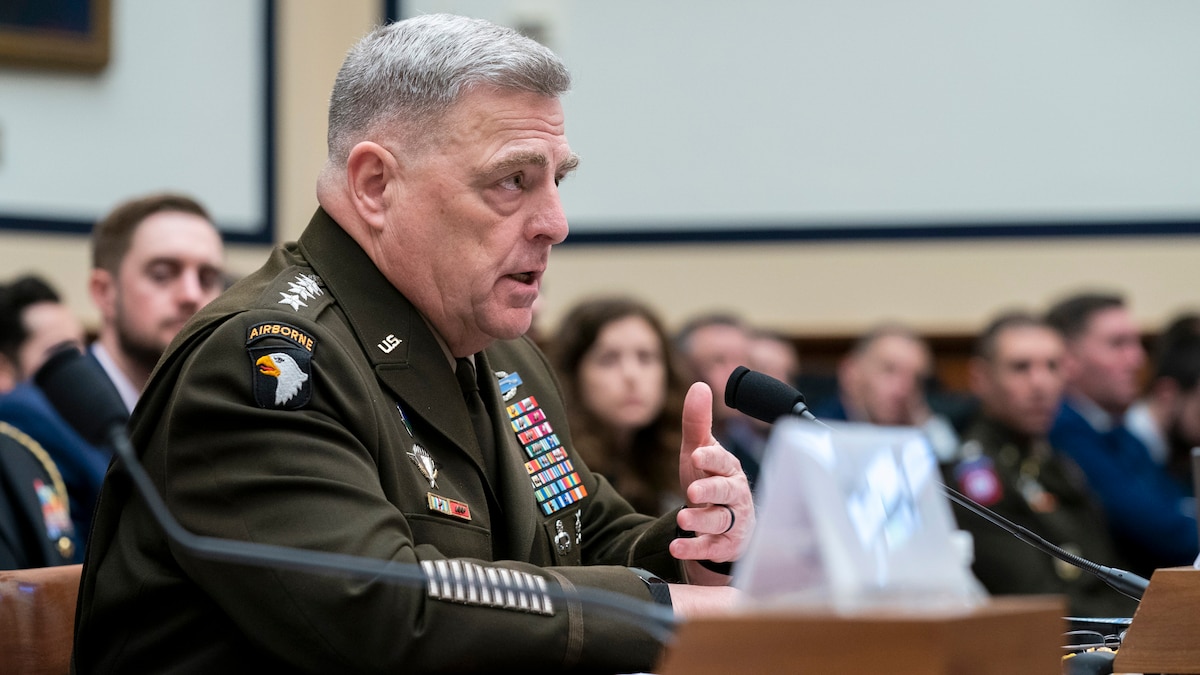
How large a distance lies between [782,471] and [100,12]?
5247 mm

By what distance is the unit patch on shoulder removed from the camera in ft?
4.83

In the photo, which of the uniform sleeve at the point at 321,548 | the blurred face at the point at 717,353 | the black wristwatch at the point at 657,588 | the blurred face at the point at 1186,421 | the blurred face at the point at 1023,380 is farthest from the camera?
the blurred face at the point at 1186,421

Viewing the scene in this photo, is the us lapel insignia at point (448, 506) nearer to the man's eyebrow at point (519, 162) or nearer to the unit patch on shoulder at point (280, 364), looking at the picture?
the unit patch on shoulder at point (280, 364)

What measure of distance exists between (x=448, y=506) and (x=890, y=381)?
4.04 meters

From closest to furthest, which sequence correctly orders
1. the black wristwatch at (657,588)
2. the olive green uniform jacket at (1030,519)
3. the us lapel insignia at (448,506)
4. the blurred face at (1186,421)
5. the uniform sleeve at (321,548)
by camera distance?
the uniform sleeve at (321,548)
the black wristwatch at (657,588)
the us lapel insignia at (448,506)
the olive green uniform jacket at (1030,519)
the blurred face at (1186,421)

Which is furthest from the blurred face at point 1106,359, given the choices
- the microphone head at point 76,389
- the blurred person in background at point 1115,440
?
the microphone head at point 76,389

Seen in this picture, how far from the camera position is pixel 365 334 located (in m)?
1.69

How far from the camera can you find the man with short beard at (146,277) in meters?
3.39

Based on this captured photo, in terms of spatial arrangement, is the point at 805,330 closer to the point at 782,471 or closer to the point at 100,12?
the point at 100,12

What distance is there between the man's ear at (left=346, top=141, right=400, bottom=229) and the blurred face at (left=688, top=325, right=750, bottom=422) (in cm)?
332

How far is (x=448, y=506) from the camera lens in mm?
1647

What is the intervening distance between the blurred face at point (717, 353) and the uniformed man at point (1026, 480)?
2.73 feet

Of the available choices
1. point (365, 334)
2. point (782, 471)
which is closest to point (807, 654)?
point (782, 471)

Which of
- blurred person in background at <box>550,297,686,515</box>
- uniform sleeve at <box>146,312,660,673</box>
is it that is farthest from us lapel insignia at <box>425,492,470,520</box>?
blurred person in background at <box>550,297,686,515</box>
